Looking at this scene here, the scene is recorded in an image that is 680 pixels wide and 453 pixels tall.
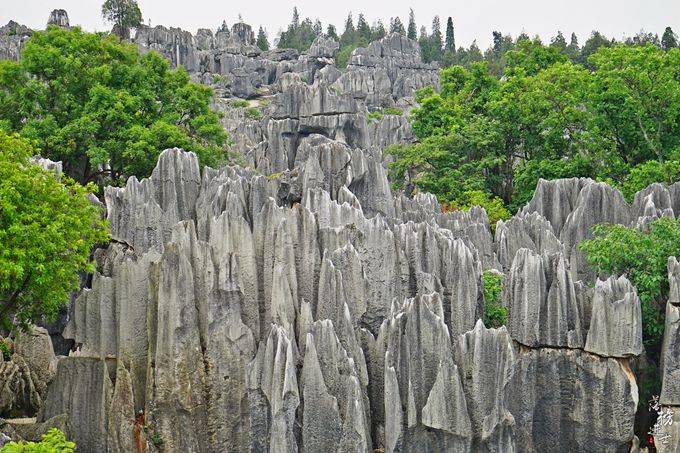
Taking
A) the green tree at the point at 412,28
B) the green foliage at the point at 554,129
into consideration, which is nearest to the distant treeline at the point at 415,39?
the green tree at the point at 412,28

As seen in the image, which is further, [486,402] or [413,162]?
[413,162]

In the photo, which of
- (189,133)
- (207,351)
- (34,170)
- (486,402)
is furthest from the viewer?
(189,133)

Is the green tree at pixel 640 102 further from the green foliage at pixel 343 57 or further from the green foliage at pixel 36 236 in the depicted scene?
the green foliage at pixel 343 57

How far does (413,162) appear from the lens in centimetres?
3053

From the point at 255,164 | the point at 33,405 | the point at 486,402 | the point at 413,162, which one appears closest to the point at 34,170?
the point at 33,405

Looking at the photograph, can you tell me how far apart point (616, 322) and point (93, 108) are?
18.0 metres

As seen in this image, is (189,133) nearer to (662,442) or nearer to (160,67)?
(160,67)

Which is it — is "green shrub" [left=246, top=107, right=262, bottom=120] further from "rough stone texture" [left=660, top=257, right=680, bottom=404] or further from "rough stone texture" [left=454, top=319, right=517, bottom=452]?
"rough stone texture" [left=454, top=319, right=517, bottom=452]

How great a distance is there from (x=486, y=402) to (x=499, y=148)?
764 inches

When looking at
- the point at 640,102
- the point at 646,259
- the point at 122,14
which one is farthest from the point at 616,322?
the point at 122,14

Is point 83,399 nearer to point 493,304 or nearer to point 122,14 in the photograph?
point 493,304

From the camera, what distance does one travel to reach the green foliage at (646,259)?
14.8 metres

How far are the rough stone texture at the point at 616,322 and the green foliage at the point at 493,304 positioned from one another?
1767 millimetres

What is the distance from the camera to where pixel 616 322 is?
1335cm
